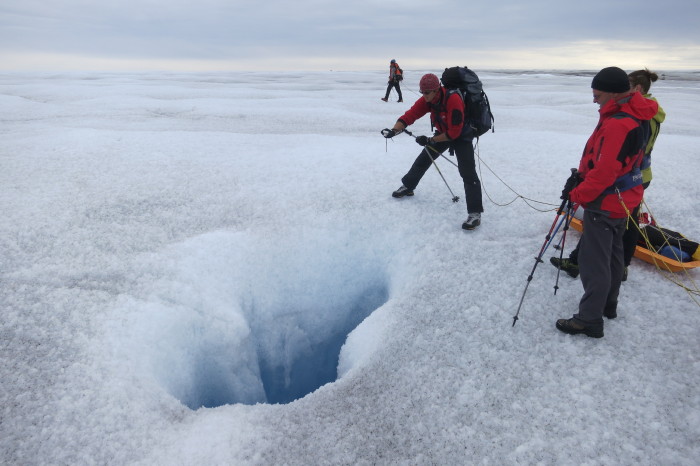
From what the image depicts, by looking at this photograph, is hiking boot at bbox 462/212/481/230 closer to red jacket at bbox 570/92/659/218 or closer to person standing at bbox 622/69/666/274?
person standing at bbox 622/69/666/274

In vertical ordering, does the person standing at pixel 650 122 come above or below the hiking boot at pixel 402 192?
above

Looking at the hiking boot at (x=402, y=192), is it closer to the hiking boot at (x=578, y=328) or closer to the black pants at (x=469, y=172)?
the black pants at (x=469, y=172)

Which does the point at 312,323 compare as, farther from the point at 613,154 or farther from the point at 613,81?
the point at 613,81

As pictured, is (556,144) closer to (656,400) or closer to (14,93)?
(656,400)

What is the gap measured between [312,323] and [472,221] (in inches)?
96.9

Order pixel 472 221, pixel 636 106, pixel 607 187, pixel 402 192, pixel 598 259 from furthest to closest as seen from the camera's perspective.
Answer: pixel 402 192
pixel 472 221
pixel 598 259
pixel 607 187
pixel 636 106

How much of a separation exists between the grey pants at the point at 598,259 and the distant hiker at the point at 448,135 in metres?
1.94

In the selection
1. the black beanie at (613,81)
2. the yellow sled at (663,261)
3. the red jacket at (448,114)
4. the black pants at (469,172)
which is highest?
the black beanie at (613,81)

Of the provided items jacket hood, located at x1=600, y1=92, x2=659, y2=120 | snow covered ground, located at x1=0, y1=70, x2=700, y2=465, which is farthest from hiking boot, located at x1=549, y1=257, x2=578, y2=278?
jacket hood, located at x1=600, y1=92, x2=659, y2=120

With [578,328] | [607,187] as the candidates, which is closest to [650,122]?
[607,187]

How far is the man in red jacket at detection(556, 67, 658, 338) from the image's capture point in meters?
2.97

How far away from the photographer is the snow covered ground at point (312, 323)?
2727 millimetres

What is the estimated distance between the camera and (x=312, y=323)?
16.6ft

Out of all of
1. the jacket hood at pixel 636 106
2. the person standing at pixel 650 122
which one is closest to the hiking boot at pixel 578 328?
the person standing at pixel 650 122
